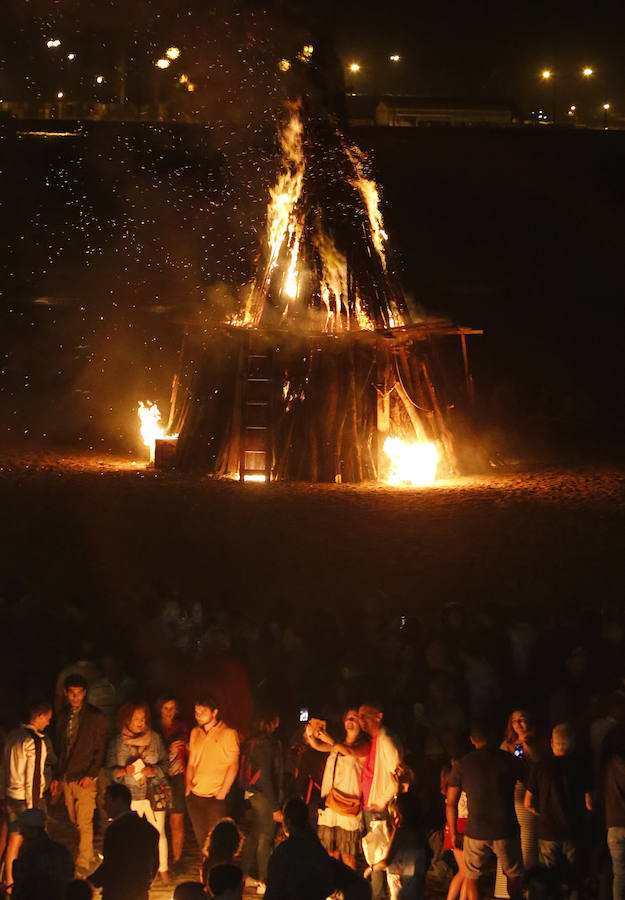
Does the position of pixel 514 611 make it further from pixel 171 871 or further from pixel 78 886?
pixel 78 886

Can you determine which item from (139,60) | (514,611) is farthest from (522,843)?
(139,60)

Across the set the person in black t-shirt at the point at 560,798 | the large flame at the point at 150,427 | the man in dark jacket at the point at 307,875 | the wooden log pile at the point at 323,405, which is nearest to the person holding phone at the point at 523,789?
the person in black t-shirt at the point at 560,798

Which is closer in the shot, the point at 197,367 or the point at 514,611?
the point at 514,611

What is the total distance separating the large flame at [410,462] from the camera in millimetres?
17969

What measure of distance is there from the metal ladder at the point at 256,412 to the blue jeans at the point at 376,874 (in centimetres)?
1127

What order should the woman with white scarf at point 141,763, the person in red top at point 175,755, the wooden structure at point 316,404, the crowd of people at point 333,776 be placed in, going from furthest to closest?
the wooden structure at point 316,404 < the person in red top at point 175,755 < the woman with white scarf at point 141,763 < the crowd of people at point 333,776

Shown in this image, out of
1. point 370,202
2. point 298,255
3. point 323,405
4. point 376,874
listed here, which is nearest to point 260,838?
point 376,874

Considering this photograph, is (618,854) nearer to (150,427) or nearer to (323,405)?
(323,405)

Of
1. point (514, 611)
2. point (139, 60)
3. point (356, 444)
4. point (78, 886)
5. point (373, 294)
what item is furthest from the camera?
point (139, 60)

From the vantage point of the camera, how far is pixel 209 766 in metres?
6.92

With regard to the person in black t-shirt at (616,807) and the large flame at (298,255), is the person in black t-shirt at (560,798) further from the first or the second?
the large flame at (298,255)

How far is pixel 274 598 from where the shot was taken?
465 inches

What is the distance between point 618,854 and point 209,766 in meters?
2.41

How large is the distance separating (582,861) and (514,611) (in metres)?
4.28
